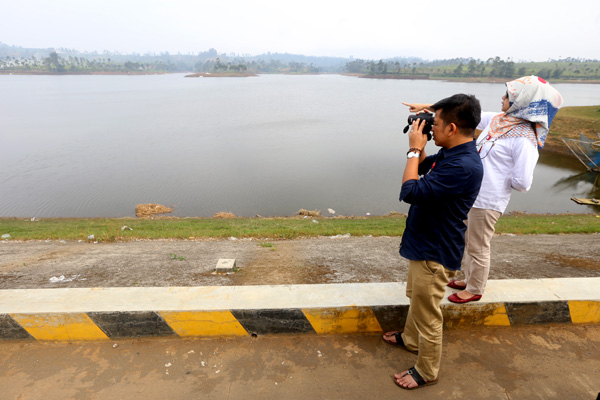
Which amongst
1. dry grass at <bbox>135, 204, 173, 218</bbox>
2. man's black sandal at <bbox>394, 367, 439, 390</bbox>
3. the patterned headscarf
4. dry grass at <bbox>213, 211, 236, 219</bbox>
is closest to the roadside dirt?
man's black sandal at <bbox>394, 367, 439, 390</bbox>

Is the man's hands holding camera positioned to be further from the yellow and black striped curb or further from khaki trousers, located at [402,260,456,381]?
the yellow and black striped curb

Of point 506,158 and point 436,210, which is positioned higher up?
point 506,158

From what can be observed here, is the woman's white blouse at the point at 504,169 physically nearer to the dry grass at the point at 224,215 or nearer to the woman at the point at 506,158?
the woman at the point at 506,158

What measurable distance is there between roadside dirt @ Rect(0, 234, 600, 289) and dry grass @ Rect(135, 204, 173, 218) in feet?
25.1

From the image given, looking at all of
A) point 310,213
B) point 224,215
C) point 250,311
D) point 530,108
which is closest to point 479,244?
point 530,108

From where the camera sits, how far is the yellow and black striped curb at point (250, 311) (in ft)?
8.32

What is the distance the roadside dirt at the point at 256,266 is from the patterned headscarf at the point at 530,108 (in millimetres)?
2083

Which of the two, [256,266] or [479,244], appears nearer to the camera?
[479,244]

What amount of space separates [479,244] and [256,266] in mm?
2682

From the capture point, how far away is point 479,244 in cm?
264

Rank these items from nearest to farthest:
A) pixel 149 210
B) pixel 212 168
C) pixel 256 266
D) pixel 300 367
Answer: pixel 300 367, pixel 256 266, pixel 149 210, pixel 212 168

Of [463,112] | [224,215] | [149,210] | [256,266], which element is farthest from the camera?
[149,210]

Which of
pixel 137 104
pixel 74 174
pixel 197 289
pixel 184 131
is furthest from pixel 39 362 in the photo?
pixel 137 104

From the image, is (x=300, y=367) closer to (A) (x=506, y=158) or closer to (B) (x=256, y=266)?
(B) (x=256, y=266)
